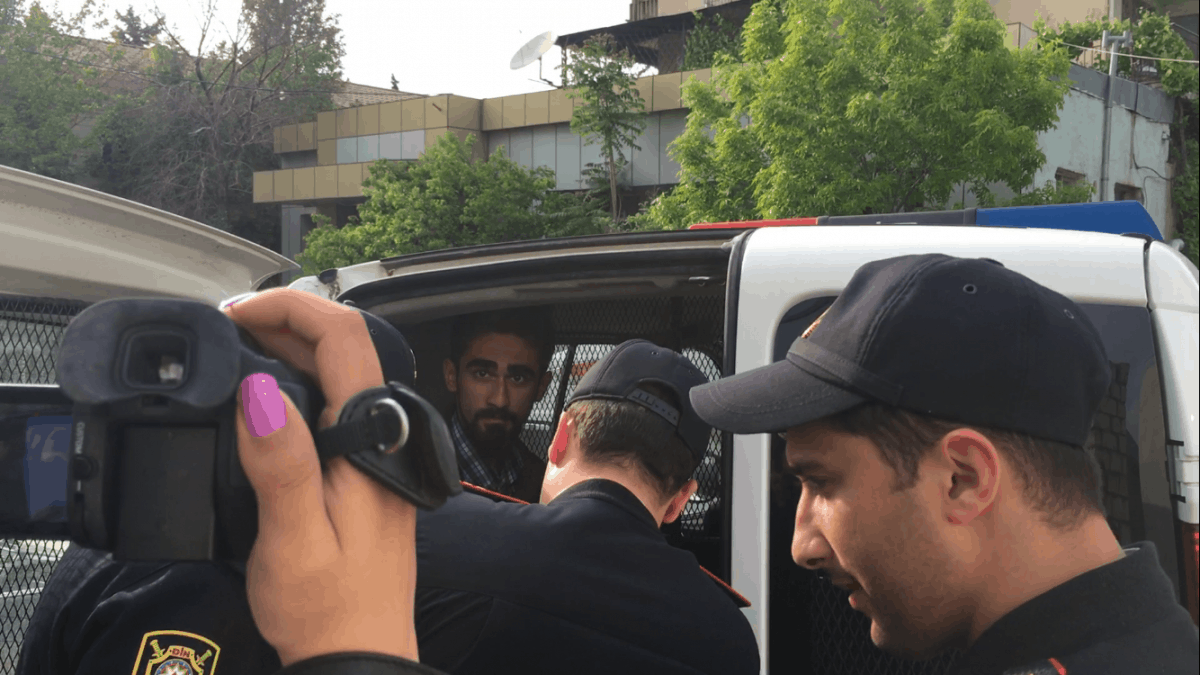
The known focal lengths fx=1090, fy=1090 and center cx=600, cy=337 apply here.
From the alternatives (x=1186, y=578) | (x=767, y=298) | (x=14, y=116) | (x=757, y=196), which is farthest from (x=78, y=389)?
(x=14, y=116)

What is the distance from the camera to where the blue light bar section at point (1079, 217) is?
3.54m

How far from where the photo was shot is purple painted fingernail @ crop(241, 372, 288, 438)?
76cm

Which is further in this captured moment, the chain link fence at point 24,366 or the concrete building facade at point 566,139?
the concrete building facade at point 566,139

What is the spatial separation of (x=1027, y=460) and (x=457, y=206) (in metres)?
25.4

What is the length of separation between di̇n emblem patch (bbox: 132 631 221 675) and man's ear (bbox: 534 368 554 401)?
2317 mm

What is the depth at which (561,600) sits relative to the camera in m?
1.71

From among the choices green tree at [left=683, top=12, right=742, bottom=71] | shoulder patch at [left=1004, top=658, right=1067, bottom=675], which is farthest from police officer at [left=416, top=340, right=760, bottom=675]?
green tree at [left=683, top=12, right=742, bottom=71]

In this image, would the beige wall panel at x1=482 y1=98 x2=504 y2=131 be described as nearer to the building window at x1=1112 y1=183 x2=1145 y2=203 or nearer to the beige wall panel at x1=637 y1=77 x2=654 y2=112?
the beige wall panel at x1=637 y1=77 x2=654 y2=112

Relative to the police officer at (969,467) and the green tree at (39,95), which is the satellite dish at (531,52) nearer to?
the green tree at (39,95)

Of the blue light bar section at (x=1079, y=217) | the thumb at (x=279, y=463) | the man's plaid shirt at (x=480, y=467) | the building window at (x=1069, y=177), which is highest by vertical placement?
the building window at (x=1069, y=177)

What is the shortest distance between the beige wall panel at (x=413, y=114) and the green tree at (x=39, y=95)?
10.8 meters

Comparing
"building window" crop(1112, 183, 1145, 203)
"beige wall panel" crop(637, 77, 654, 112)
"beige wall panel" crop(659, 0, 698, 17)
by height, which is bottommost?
"building window" crop(1112, 183, 1145, 203)

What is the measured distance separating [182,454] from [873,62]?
1772cm

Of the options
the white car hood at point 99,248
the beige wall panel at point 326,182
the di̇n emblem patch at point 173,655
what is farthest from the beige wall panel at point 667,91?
the di̇n emblem patch at point 173,655
